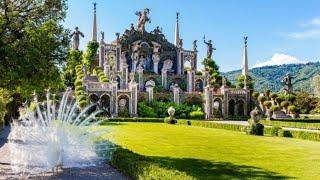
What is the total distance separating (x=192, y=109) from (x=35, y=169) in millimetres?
53755

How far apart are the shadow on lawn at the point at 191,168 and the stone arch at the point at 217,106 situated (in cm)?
5105

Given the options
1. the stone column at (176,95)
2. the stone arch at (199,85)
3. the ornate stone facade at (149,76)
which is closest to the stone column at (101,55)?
the ornate stone facade at (149,76)

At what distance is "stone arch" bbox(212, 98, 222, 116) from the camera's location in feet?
230

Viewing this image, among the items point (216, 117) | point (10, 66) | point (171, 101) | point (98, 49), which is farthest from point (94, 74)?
point (10, 66)

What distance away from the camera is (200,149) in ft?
79.6

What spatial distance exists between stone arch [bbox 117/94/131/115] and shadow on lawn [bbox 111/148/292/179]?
47782 mm

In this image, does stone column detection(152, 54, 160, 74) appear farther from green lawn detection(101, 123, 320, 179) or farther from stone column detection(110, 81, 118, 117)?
green lawn detection(101, 123, 320, 179)

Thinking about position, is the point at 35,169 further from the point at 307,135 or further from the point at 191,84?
the point at 191,84

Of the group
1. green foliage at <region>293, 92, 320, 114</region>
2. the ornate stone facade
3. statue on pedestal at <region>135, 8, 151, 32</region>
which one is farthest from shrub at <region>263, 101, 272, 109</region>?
statue on pedestal at <region>135, 8, 151, 32</region>

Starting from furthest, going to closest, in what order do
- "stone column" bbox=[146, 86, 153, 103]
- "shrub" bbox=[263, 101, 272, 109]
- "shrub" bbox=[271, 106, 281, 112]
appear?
"stone column" bbox=[146, 86, 153, 103] → "shrub" bbox=[263, 101, 272, 109] → "shrub" bbox=[271, 106, 281, 112]

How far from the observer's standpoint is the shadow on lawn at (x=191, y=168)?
46.9 feet

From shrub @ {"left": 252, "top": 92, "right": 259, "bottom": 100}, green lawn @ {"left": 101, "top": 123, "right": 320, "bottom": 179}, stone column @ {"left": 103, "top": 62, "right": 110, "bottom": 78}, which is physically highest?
stone column @ {"left": 103, "top": 62, "right": 110, "bottom": 78}

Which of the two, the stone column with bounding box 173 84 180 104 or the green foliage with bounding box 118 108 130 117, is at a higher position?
the stone column with bounding box 173 84 180 104

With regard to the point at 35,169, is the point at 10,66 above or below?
above
